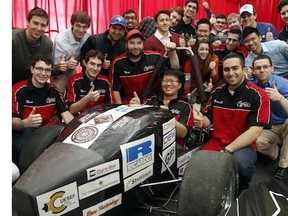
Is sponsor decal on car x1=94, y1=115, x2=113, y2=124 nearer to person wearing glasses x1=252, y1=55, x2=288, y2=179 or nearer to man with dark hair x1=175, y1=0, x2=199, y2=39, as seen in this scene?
person wearing glasses x1=252, y1=55, x2=288, y2=179

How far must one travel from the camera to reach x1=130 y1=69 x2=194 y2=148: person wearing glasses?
268 centimetres

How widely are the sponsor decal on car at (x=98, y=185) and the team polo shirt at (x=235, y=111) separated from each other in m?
1.24

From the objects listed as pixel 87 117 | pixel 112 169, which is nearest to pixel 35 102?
pixel 87 117

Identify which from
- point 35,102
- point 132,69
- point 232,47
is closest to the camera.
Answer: point 35,102

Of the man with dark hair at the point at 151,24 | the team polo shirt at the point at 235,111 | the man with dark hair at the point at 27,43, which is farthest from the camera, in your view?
the man with dark hair at the point at 151,24

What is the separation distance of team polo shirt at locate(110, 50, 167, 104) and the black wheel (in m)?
1.71

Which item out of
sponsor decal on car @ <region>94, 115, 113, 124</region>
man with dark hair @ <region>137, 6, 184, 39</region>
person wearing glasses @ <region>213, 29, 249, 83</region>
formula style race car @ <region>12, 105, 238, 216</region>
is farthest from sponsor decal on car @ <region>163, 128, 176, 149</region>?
man with dark hair @ <region>137, 6, 184, 39</region>

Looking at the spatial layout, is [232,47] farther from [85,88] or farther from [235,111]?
[85,88]

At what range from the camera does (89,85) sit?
130 inches

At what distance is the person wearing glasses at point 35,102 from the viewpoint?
2811 millimetres

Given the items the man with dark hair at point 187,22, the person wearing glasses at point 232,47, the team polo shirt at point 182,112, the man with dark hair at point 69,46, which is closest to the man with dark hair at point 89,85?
the man with dark hair at point 69,46

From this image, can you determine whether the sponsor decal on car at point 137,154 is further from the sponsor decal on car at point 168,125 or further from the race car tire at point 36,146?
→ the race car tire at point 36,146

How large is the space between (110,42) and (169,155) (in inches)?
77.0
